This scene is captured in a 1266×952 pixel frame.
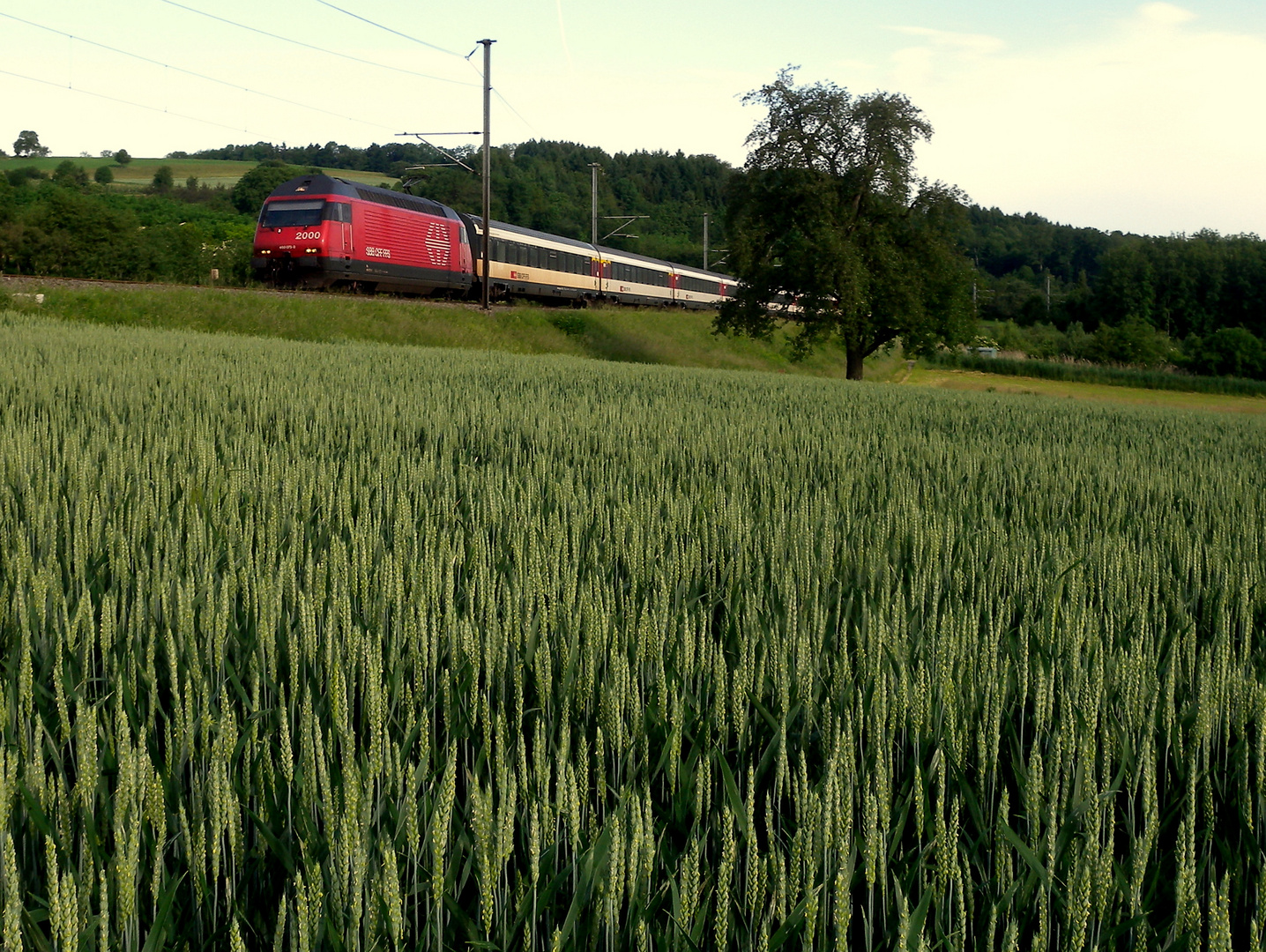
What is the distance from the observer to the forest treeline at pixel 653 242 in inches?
1484

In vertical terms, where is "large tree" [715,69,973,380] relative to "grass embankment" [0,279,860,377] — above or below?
above

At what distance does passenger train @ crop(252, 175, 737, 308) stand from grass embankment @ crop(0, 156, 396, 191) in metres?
49.7

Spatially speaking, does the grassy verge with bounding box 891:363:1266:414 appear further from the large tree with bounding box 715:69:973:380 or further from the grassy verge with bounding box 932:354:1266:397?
the large tree with bounding box 715:69:973:380

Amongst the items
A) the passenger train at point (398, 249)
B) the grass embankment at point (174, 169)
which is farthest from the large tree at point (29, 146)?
the passenger train at point (398, 249)

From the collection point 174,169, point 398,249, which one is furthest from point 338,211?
point 174,169

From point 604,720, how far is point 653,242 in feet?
274

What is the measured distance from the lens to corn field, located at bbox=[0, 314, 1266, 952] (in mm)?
1139

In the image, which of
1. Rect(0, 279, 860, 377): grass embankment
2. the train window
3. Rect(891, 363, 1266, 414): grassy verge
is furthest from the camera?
Rect(891, 363, 1266, 414): grassy verge

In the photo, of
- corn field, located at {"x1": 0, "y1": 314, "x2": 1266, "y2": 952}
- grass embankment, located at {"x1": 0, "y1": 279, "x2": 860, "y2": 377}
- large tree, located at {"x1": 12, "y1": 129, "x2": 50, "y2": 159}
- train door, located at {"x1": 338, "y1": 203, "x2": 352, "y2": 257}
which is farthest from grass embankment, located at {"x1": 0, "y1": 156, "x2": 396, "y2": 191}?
corn field, located at {"x1": 0, "y1": 314, "x2": 1266, "y2": 952}

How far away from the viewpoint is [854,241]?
3008 cm

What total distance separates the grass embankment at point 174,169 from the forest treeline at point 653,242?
9.68ft

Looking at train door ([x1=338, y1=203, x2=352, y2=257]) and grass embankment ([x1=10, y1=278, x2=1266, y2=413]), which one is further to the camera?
train door ([x1=338, y1=203, x2=352, y2=257])

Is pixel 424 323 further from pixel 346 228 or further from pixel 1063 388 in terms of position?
pixel 1063 388

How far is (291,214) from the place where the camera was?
22.8 meters
